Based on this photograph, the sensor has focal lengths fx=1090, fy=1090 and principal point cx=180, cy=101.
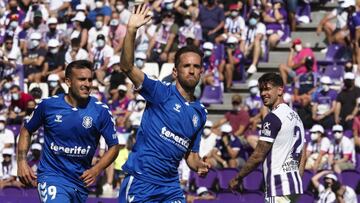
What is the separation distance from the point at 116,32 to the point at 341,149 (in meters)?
7.20

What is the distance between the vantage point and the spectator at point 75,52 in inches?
987

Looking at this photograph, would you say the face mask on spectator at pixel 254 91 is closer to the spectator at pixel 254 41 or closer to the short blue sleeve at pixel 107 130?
the spectator at pixel 254 41

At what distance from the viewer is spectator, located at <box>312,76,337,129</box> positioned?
21344mm

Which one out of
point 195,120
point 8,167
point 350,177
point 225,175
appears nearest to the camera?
point 195,120

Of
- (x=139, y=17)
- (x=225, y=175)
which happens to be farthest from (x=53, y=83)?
(x=139, y=17)

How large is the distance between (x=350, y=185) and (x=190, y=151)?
9.20 metres

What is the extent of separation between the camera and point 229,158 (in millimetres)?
21297

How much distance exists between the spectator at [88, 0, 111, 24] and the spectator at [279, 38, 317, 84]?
486 centimetres

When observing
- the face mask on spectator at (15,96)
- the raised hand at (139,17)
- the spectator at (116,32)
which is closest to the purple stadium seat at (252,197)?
the face mask on spectator at (15,96)

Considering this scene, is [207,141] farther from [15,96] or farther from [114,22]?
[114,22]

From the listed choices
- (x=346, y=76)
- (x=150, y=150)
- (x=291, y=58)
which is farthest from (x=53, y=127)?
(x=291, y=58)

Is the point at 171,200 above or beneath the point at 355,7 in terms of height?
Result: beneath

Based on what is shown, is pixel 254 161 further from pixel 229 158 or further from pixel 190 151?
pixel 229 158

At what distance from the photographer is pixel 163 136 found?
10562 millimetres
